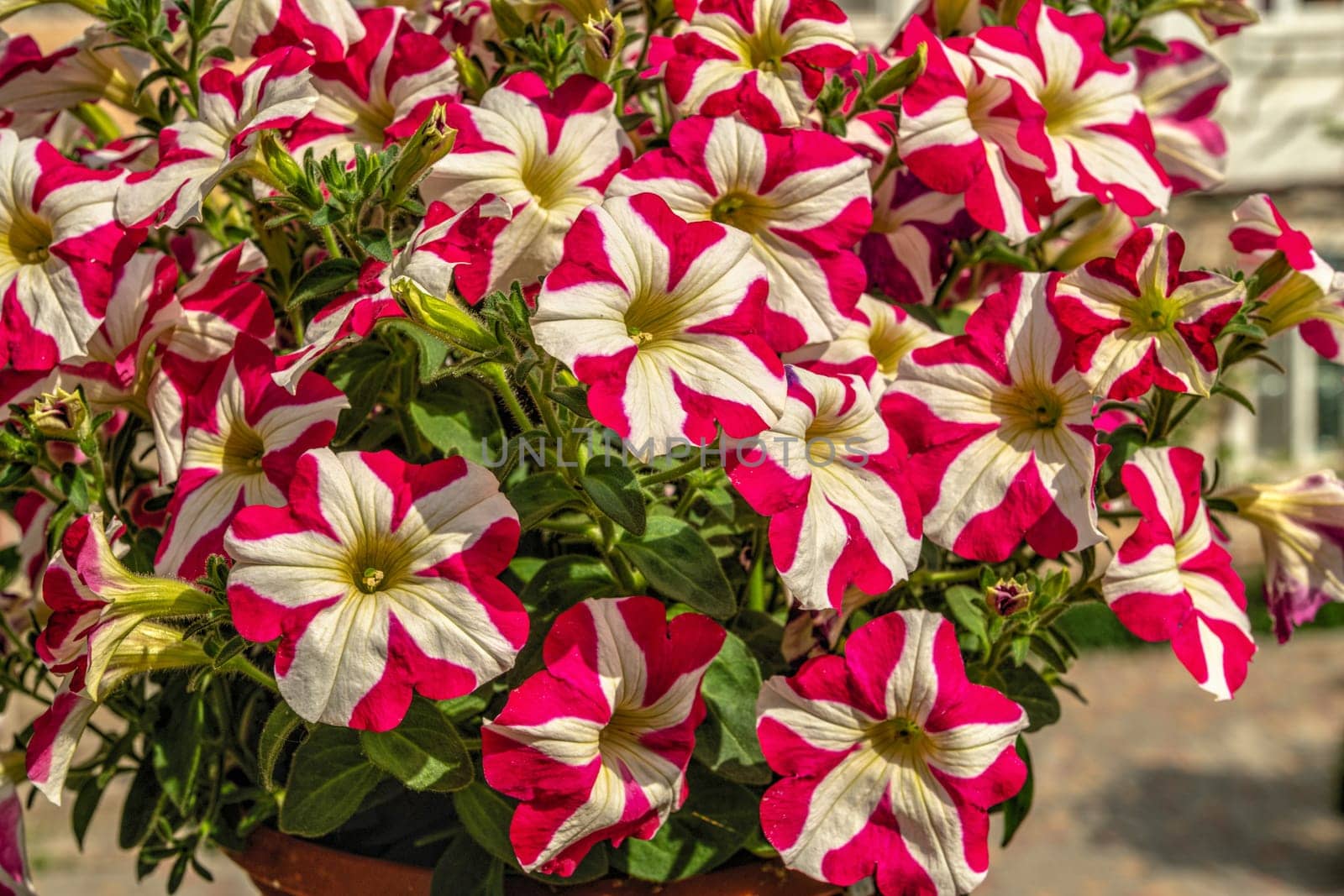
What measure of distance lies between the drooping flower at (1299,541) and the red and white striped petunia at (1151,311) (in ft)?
0.47

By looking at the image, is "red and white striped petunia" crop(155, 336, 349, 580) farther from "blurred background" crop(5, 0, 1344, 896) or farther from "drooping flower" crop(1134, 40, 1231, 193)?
"blurred background" crop(5, 0, 1344, 896)

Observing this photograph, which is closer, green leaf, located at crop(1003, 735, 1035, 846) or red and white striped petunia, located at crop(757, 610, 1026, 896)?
red and white striped petunia, located at crop(757, 610, 1026, 896)

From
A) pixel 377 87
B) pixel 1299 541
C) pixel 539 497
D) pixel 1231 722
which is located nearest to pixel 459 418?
pixel 539 497

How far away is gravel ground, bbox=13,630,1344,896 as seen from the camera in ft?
10.5

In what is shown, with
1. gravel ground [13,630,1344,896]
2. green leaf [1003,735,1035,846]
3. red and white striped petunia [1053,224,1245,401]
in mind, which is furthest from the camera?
gravel ground [13,630,1344,896]

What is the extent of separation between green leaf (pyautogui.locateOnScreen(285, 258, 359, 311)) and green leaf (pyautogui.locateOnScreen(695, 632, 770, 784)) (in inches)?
10.9

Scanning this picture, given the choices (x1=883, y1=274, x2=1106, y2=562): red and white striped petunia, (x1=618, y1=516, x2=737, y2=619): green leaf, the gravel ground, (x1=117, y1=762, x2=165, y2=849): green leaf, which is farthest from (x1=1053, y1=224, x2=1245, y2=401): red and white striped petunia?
the gravel ground

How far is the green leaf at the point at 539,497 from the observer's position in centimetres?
63

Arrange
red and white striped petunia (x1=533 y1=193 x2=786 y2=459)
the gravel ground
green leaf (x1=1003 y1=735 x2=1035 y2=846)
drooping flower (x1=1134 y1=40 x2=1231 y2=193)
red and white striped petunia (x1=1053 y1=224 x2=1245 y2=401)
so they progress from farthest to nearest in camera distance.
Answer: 1. the gravel ground
2. drooping flower (x1=1134 y1=40 x2=1231 y2=193)
3. green leaf (x1=1003 y1=735 x2=1035 y2=846)
4. red and white striped petunia (x1=1053 y1=224 x2=1245 y2=401)
5. red and white striped petunia (x1=533 y1=193 x2=786 y2=459)

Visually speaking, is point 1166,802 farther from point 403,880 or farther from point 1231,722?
point 403,880

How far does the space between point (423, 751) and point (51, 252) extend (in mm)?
337

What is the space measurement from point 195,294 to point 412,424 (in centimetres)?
14

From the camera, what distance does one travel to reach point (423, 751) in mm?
638

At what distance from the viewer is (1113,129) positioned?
0.78 meters
